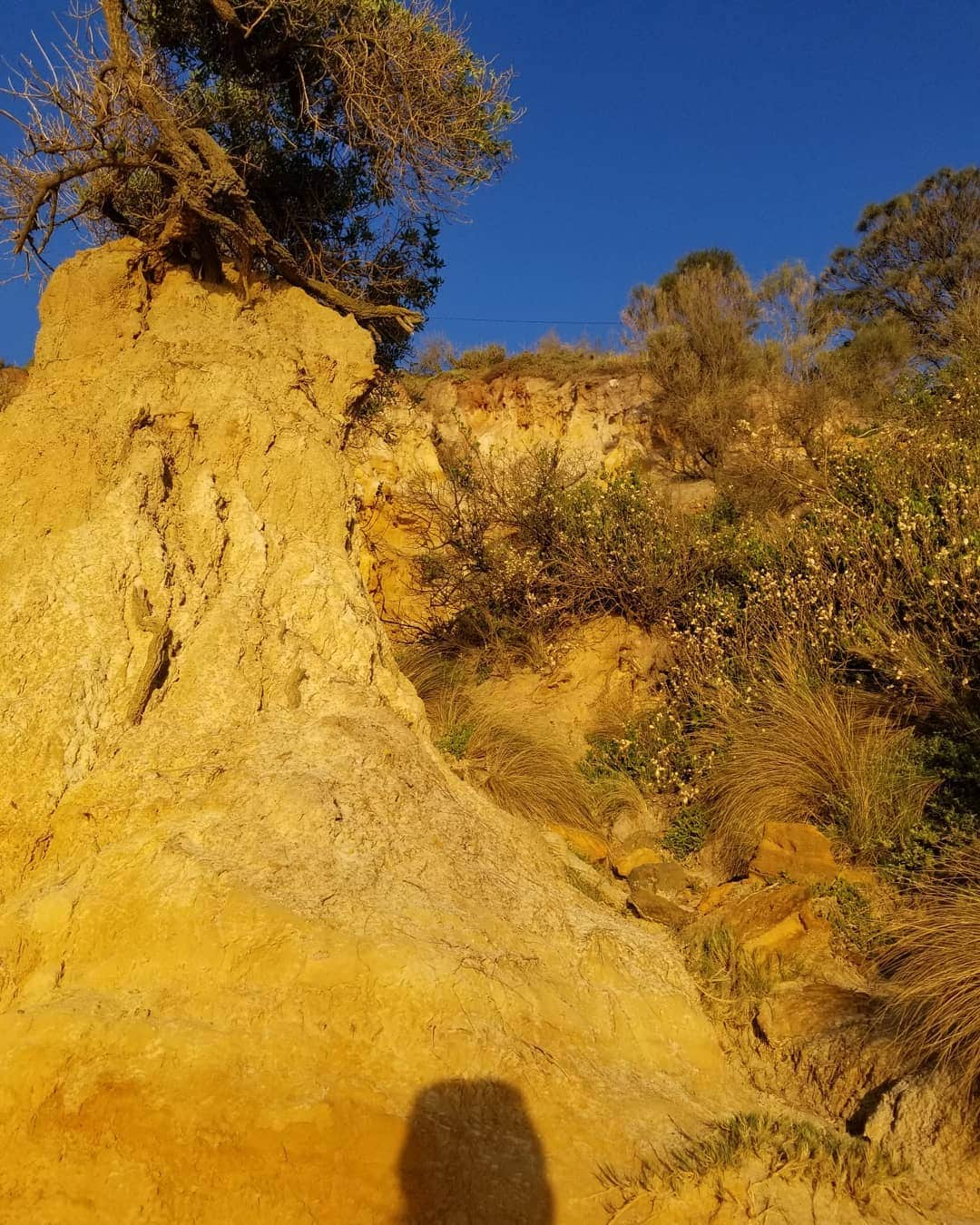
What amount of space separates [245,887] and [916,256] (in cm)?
2283

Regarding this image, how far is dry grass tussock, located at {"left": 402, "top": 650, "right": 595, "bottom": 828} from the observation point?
650 centimetres

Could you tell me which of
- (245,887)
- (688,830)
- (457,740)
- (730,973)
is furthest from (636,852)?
(245,887)

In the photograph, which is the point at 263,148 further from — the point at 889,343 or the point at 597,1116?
the point at 889,343

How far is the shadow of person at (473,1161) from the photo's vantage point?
2477 mm

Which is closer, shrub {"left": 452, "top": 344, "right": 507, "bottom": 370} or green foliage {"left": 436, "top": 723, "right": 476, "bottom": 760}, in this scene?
green foliage {"left": 436, "top": 723, "right": 476, "bottom": 760}

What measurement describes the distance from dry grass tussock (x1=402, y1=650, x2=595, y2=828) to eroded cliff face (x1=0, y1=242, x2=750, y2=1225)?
74.3 inches

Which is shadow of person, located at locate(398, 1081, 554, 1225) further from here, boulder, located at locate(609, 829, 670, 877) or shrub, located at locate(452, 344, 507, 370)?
shrub, located at locate(452, 344, 507, 370)

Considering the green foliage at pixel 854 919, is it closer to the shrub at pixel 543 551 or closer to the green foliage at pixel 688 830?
the green foliage at pixel 688 830

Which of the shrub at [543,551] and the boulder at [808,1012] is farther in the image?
the shrub at [543,551]

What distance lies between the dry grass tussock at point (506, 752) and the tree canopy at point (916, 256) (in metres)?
15.0

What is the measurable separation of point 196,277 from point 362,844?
12.7 ft

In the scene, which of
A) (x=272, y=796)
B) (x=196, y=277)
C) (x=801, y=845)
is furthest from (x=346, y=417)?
(x=801, y=845)

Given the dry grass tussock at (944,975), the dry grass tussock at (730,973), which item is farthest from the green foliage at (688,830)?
the dry grass tussock at (944,975)

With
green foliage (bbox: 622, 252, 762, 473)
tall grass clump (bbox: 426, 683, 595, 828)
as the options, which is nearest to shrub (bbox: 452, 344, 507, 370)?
green foliage (bbox: 622, 252, 762, 473)
